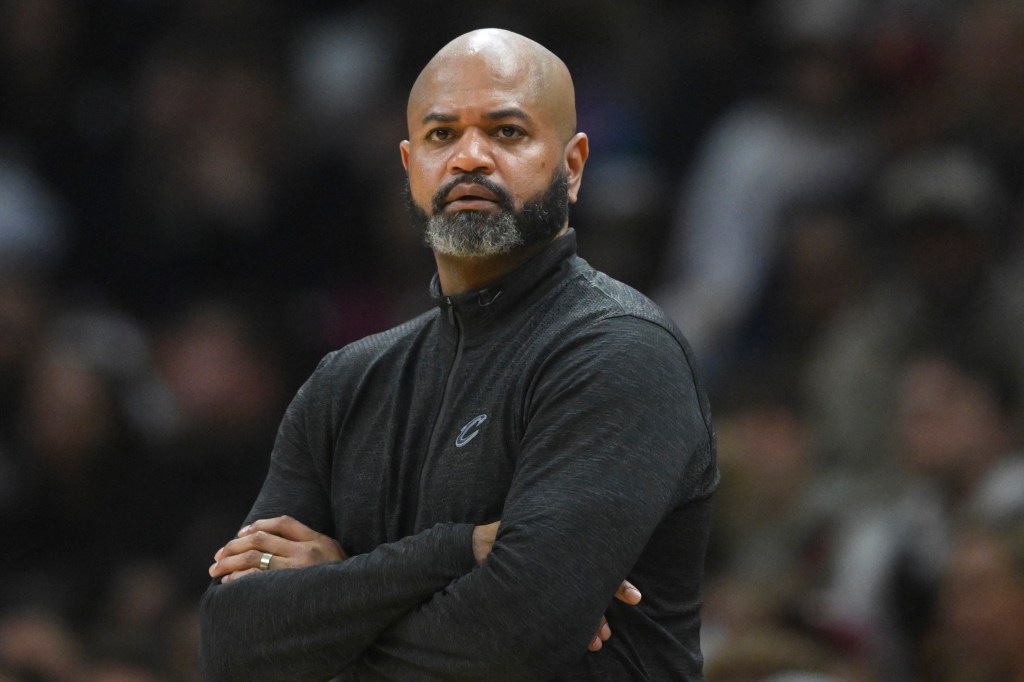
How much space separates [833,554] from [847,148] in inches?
90.3

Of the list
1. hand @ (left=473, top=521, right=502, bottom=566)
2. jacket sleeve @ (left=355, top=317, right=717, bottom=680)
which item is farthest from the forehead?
hand @ (left=473, top=521, right=502, bottom=566)

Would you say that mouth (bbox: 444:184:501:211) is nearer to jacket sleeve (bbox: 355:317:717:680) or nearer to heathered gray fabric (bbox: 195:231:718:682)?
heathered gray fabric (bbox: 195:231:718:682)

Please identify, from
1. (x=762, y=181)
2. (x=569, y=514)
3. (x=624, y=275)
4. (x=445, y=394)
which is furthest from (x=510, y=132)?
(x=762, y=181)

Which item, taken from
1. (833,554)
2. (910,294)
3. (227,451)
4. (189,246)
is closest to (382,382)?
(833,554)

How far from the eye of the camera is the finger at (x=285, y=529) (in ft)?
8.89

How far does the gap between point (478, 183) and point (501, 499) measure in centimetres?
51

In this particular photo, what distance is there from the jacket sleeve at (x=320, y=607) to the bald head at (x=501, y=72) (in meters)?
0.72

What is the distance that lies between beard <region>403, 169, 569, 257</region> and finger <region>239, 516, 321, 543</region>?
0.51 metres

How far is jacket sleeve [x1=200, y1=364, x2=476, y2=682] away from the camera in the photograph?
246 centimetres

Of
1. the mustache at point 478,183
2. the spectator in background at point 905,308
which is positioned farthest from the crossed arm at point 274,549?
the spectator in background at point 905,308

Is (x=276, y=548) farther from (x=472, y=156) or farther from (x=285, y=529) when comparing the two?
(x=472, y=156)

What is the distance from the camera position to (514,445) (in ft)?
8.43

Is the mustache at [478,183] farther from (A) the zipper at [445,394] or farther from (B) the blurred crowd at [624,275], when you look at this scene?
(B) the blurred crowd at [624,275]

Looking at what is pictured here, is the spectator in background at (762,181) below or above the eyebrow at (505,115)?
below
